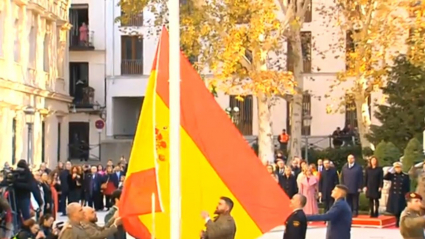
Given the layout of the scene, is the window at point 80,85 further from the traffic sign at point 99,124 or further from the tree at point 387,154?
the tree at point 387,154

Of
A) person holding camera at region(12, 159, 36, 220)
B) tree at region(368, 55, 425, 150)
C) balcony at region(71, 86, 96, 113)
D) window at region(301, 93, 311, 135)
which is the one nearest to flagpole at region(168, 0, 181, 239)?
person holding camera at region(12, 159, 36, 220)

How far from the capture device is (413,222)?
1174cm

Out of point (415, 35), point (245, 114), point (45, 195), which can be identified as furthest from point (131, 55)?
point (45, 195)

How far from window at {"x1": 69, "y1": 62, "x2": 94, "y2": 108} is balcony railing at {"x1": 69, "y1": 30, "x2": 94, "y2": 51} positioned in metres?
1.14

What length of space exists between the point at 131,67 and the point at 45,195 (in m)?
34.7

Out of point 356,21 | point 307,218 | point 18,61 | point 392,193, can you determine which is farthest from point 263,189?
point 18,61

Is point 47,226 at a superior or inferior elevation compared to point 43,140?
superior

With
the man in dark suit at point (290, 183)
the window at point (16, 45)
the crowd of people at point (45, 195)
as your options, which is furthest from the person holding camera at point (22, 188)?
the window at point (16, 45)

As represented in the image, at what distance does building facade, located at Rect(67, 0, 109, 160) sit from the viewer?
55.1 meters

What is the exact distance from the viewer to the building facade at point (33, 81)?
37875 mm

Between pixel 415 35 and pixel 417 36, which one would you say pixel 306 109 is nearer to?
pixel 415 35

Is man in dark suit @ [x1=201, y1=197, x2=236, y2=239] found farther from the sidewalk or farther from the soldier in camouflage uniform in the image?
the sidewalk

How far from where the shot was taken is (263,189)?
10.1 metres

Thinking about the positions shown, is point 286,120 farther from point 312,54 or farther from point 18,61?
point 18,61
